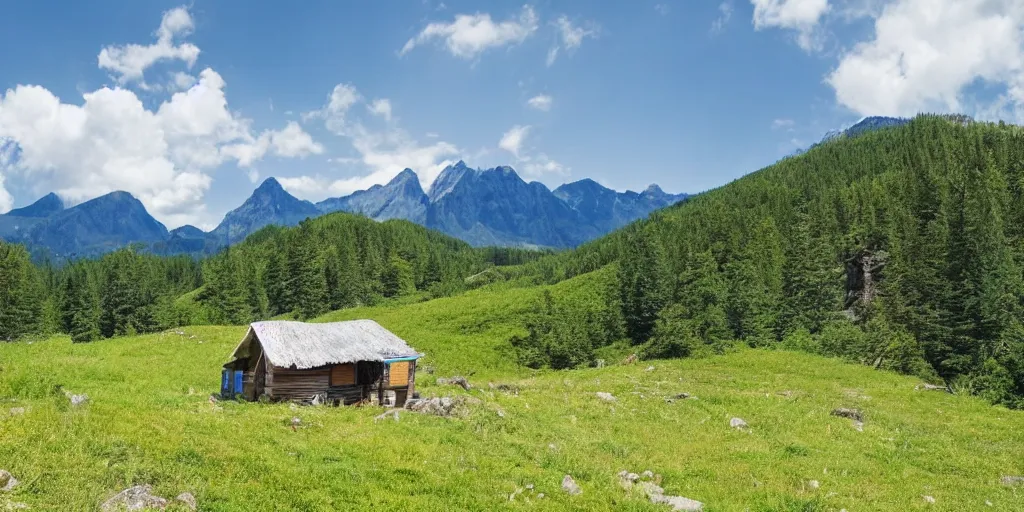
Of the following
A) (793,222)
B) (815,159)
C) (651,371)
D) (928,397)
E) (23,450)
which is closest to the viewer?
(23,450)

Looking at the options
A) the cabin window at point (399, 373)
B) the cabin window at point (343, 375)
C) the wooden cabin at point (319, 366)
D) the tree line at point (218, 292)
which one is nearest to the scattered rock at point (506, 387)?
the wooden cabin at point (319, 366)

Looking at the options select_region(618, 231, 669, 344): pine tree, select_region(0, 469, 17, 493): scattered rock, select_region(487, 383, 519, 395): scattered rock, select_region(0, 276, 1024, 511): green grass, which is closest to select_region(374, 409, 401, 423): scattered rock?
select_region(0, 276, 1024, 511): green grass

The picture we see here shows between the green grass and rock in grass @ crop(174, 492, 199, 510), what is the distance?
1.20 feet

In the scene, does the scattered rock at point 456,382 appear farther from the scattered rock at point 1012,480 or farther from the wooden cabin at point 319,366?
the scattered rock at point 1012,480

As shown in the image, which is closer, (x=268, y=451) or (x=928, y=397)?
(x=268, y=451)

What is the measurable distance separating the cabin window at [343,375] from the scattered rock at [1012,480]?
30.3m

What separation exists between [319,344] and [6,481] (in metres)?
20.2

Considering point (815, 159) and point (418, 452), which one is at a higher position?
point (815, 159)

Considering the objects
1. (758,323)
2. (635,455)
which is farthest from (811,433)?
(758,323)

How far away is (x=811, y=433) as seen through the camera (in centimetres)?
2597

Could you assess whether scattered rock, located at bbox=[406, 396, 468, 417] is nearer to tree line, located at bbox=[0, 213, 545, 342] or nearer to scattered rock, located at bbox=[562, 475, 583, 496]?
scattered rock, located at bbox=[562, 475, 583, 496]

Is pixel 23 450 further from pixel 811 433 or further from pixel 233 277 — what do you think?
pixel 233 277

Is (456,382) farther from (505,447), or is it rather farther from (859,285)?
(859,285)

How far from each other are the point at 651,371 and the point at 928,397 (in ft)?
65.4
